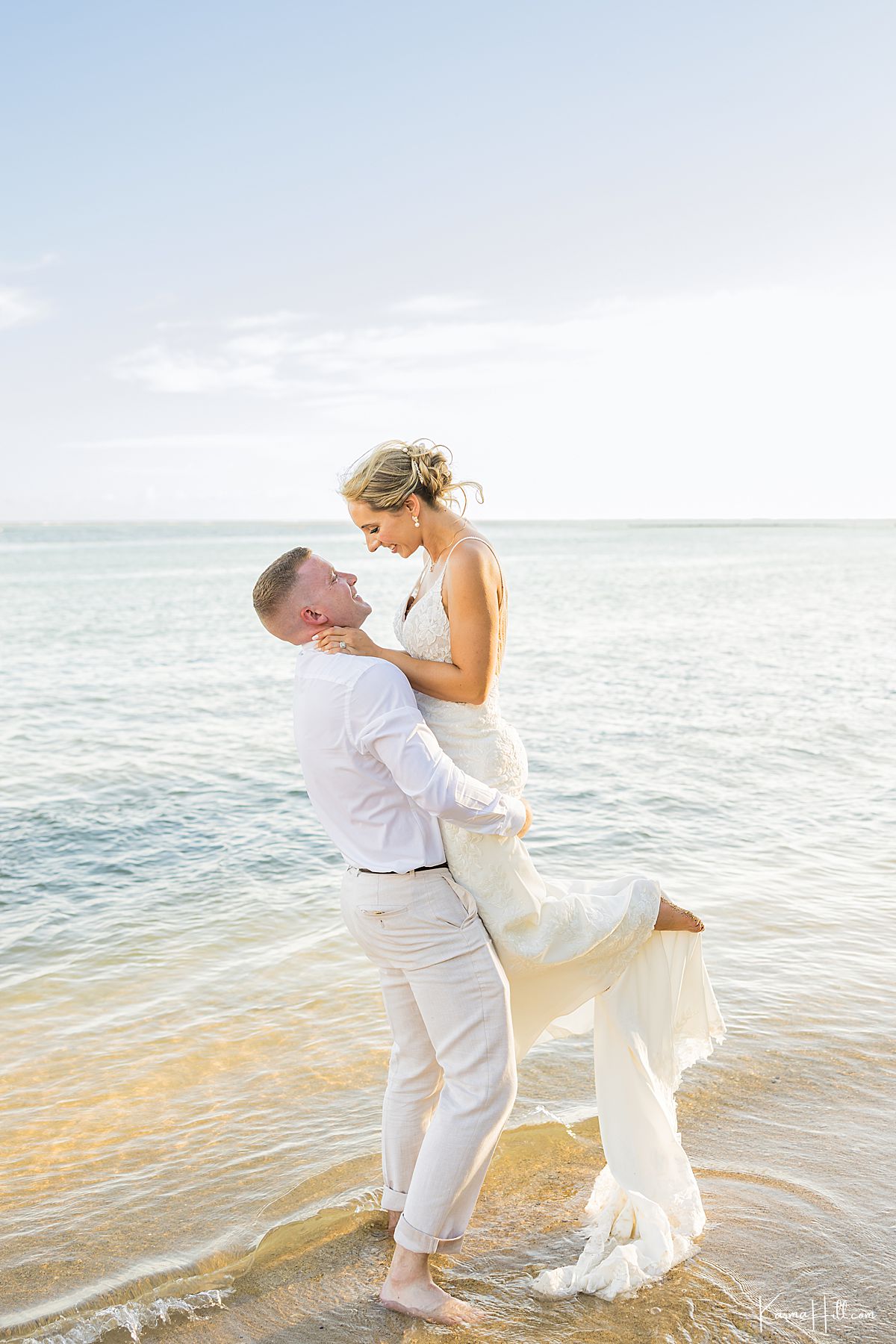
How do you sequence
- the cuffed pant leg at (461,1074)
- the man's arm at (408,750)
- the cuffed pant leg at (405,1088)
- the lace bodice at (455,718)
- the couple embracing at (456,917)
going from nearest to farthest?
1. the man's arm at (408,750)
2. the couple embracing at (456,917)
3. the cuffed pant leg at (461,1074)
4. the lace bodice at (455,718)
5. the cuffed pant leg at (405,1088)

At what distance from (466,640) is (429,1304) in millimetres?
2008

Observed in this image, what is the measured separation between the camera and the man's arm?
2930 millimetres

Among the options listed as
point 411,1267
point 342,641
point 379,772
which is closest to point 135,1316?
point 411,1267

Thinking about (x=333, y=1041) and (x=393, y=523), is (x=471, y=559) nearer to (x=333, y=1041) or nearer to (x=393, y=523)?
(x=393, y=523)

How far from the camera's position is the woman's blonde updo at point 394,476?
3.27 meters

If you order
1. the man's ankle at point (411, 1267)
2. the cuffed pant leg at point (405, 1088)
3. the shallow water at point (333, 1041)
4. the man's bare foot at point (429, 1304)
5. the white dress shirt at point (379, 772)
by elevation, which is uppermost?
the white dress shirt at point (379, 772)

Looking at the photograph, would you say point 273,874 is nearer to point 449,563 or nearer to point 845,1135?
point 845,1135

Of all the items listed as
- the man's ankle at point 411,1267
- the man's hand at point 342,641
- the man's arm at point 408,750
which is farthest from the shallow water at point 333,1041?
the man's hand at point 342,641

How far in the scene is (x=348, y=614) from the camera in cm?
315

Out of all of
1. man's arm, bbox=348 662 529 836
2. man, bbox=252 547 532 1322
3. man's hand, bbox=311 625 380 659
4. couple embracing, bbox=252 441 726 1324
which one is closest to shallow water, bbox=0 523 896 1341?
couple embracing, bbox=252 441 726 1324

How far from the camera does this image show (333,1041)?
212 inches

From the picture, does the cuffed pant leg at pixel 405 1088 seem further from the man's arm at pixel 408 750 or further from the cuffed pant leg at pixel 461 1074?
the man's arm at pixel 408 750

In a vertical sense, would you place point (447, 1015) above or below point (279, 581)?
below

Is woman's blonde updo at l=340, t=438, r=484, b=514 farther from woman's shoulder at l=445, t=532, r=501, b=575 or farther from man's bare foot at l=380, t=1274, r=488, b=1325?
man's bare foot at l=380, t=1274, r=488, b=1325
